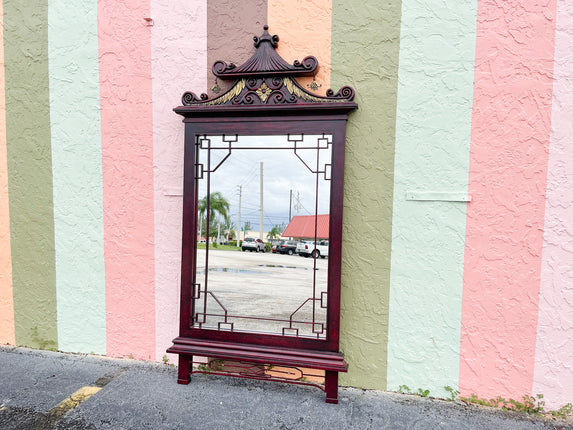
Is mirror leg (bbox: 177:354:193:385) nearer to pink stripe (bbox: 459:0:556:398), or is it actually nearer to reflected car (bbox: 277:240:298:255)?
reflected car (bbox: 277:240:298:255)

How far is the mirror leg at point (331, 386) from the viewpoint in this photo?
103 inches

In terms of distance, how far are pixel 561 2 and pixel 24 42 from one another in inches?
197

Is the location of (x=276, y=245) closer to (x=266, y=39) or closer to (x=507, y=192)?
(x=266, y=39)

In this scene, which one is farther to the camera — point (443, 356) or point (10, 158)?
point (10, 158)

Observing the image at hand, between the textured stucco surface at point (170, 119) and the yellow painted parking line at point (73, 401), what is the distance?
2.34ft

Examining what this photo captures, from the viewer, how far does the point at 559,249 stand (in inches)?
98.0

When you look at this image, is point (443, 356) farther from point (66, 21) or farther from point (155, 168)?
point (66, 21)

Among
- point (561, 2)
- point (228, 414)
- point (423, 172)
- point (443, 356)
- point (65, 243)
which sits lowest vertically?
point (228, 414)

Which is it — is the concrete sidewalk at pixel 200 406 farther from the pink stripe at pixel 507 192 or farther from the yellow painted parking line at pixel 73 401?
the pink stripe at pixel 507 192

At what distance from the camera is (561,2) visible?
246cm

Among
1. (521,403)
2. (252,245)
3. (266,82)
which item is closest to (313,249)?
(252,245)

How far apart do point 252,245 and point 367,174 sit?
1.28 m

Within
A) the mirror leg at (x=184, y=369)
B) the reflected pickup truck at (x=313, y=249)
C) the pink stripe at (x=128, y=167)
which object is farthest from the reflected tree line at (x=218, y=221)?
the mirror leg at (x=184, y=369)

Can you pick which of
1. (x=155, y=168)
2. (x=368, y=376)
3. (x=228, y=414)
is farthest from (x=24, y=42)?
(x=368, y=376)
